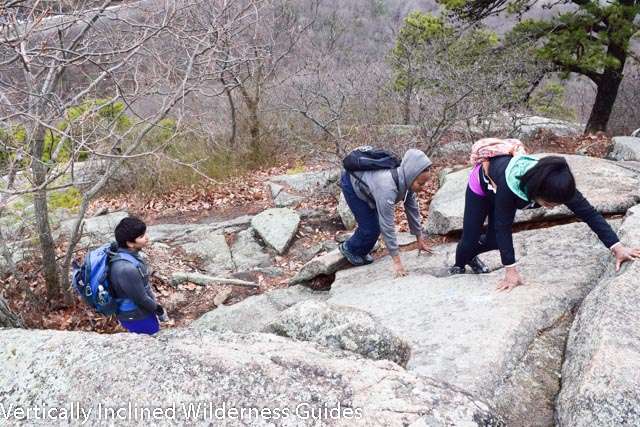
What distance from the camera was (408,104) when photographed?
31.8 feet

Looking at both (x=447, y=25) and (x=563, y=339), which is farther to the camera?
(x=447, y=25)

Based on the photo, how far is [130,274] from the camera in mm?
3600

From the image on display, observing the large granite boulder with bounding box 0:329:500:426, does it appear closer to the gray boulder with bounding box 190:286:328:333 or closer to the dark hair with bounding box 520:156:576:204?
the dark hair with bounding box 520:156:576:204

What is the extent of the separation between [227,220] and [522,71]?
5.75 meters

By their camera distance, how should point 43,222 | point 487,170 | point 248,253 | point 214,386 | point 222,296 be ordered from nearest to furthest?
1. point 214,386
2. point 487,170
3. point 43,222
4. point 222,296
5. point 248,253

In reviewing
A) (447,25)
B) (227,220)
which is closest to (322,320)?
(227,220)

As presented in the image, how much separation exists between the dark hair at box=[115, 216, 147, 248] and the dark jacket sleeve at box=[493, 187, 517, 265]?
2345mm

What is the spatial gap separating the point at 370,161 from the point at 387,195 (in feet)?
1.12

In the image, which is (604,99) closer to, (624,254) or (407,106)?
(407,106)

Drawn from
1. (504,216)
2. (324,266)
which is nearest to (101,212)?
(324,266)

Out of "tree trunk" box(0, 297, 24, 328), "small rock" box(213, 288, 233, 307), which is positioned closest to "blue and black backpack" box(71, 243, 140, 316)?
"tree trunk" box(0, 297, 24, 328)

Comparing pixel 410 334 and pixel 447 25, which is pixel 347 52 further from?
pixel 410 334

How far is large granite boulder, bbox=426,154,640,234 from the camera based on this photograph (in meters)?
4.83

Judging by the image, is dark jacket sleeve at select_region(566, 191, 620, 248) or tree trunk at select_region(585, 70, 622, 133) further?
tree trunk at select_region(585, 70, 622, 133)
